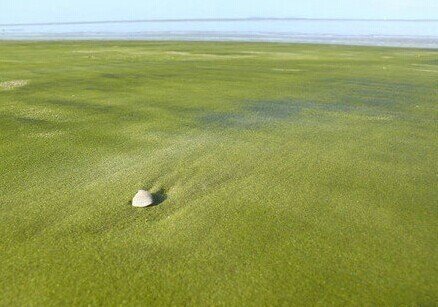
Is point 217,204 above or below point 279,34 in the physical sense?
above

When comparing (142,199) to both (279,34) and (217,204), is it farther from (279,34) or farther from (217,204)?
(279,34)

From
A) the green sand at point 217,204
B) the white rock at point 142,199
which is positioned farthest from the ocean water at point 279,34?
the white rock at point 142,199

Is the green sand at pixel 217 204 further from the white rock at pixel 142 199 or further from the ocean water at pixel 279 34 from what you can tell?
the ocean water at pixel 279 34

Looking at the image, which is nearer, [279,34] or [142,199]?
[142,199]

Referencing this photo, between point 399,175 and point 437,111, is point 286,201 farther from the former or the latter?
point 437,111

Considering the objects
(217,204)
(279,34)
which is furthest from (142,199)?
(279,34)

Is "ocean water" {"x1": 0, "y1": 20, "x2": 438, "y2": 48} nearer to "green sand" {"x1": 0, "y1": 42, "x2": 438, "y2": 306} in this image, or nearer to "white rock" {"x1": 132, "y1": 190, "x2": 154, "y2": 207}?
"green sand" {"x1": 0, "y1": 42, "x2": 438, "y2": 306}

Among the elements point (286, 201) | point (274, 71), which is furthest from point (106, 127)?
point (274, 71)
